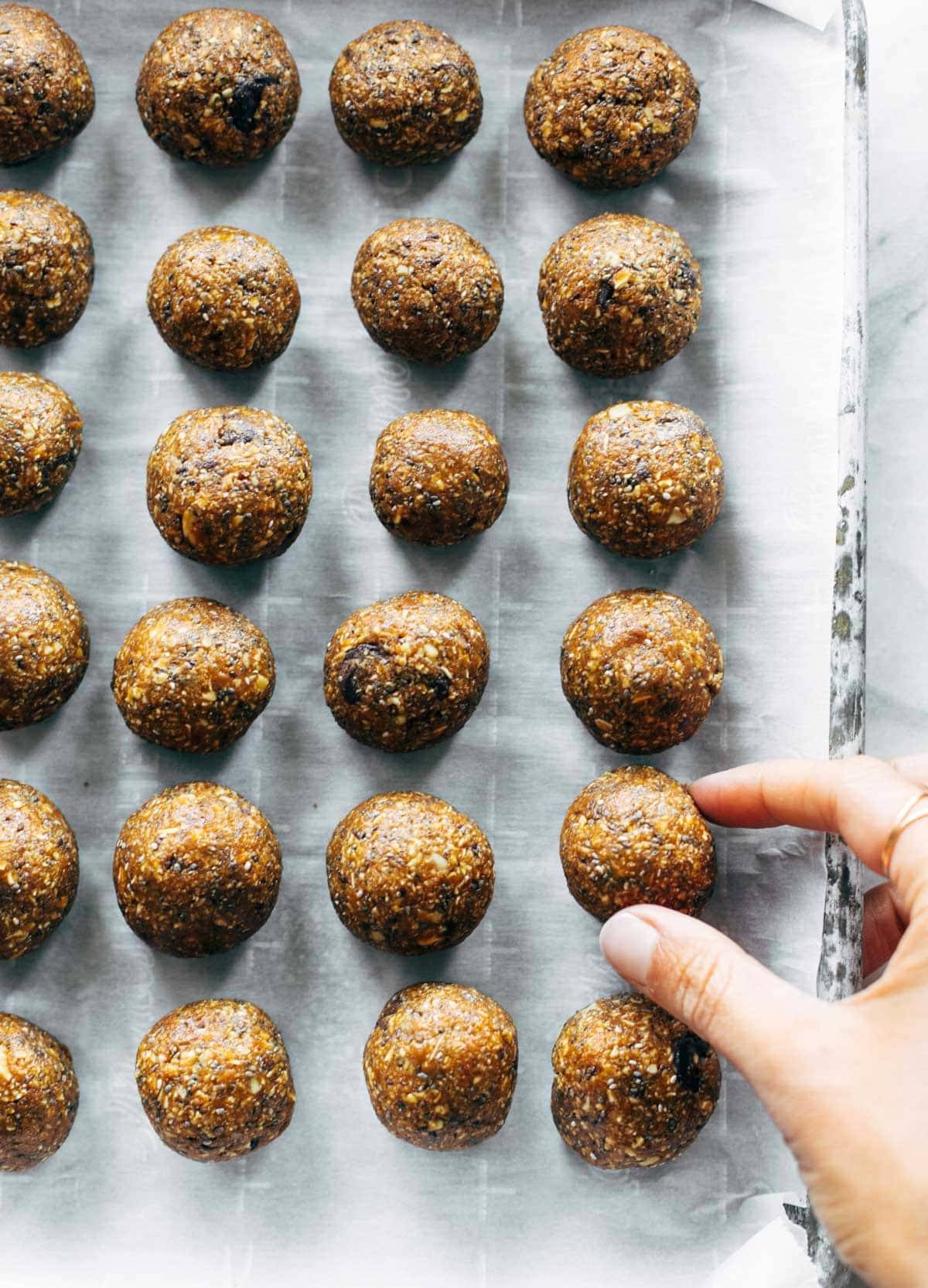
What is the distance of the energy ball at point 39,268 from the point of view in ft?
6.72

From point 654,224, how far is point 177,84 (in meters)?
0.94

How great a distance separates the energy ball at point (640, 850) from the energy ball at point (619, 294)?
0.82 metres

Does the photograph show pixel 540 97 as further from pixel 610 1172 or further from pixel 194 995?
pixel 610 1172

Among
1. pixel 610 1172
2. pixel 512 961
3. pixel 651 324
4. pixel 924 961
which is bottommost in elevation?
pixel 610 1172

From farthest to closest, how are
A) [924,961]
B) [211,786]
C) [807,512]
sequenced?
[807,512] → [211,786] → [924,961]

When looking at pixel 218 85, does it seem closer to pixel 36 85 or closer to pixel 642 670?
pixel 36 85

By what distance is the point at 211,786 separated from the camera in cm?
205

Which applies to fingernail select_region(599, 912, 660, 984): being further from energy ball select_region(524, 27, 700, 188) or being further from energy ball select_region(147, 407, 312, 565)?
energy ball select_region(524, 27, 700, 188)

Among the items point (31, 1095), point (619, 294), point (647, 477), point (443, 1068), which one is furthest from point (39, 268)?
point (443, 1068)

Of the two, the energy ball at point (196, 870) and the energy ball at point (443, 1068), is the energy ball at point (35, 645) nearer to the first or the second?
the energy ball at point (196, 870)

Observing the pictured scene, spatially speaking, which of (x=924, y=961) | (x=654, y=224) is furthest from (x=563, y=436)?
(x=924, y=961)

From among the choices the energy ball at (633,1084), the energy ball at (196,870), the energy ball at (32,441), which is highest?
the energy ball at (32,441)

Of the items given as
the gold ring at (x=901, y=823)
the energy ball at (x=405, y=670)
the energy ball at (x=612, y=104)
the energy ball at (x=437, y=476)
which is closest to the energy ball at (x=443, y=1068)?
the energy ball at (x=405, y=670)

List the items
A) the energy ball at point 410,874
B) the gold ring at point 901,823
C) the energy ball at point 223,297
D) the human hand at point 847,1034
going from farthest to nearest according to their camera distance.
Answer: the energy ball at point 223,297, the energy ball at point 410,874, the gold ring at point 901,823, the human hand at point 847,1034
